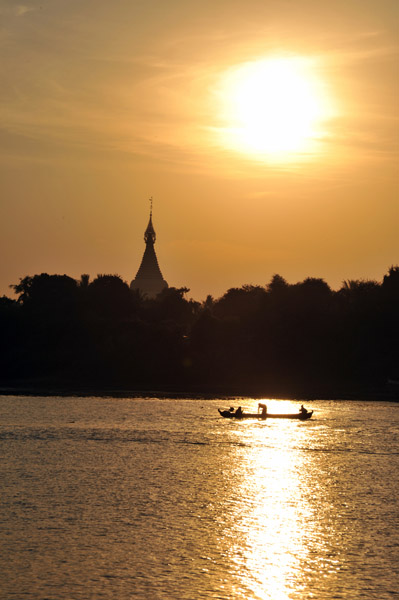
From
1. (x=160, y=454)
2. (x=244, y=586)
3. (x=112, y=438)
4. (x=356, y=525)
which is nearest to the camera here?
(x=244, y=586)

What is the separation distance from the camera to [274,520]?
34.1m

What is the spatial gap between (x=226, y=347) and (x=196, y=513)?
77208mm

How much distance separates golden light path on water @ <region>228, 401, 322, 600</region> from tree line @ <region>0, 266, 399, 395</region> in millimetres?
48098

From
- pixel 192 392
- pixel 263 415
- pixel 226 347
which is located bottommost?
pixel 263 415

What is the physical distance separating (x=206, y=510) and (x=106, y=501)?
167 inches

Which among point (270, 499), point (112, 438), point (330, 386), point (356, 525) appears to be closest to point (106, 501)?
point (270, 499)

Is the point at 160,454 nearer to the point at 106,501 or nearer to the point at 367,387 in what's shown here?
the point at 106,501

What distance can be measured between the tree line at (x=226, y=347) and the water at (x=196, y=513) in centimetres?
4002

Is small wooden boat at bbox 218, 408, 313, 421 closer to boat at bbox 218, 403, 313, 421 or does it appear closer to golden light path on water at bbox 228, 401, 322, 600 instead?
boat at bbox 218, 403, 313, 421

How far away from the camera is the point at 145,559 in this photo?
90.9 feet

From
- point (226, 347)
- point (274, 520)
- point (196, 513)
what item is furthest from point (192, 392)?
point (274, 520)

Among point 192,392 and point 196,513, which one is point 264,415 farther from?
point 196,513

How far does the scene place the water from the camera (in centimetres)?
2538

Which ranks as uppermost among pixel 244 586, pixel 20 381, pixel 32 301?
pixel 32 301
